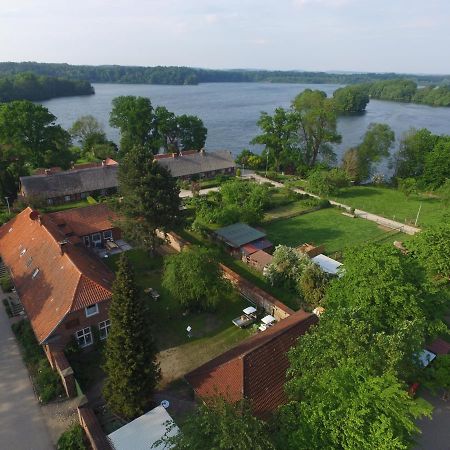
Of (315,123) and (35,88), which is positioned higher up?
(315,123)

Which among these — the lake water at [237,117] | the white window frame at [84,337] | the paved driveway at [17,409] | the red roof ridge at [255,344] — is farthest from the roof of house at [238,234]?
the lake water at [237,117]

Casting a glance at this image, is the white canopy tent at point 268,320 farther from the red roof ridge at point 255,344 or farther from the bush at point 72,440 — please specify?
the bush at point 72,440

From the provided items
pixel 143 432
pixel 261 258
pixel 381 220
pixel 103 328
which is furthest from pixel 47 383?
pixel 381 220

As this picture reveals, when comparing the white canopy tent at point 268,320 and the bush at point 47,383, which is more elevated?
the white canopy tent at point 268,320

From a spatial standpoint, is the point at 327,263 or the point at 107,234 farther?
the point at 107,234

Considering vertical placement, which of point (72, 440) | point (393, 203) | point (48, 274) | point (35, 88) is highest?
point (35, 88)

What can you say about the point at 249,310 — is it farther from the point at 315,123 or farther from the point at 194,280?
the point at 315,123

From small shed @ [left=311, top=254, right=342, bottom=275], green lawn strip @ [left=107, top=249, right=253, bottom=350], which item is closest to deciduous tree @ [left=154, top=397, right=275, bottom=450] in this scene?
green lawn strip @ [left=107, top=249, right=253, bottom=350]

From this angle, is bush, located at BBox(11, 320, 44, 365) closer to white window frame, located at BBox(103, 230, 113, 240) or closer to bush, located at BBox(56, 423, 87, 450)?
bush, located at BBox(56, 423, 87, 450)
